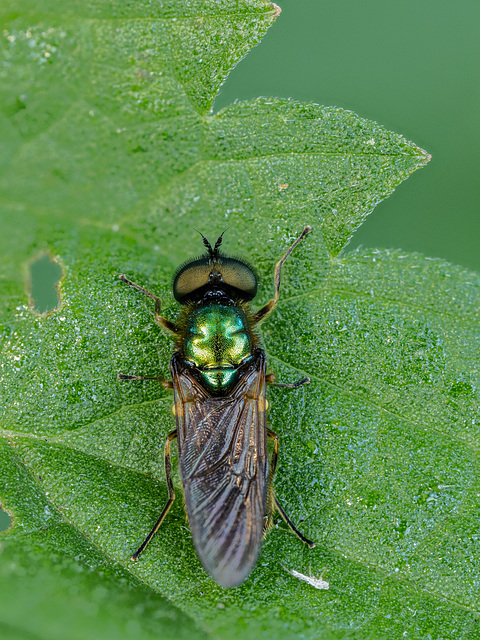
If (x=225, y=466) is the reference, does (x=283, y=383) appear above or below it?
above

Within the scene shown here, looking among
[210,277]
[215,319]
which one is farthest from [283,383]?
[210,277]

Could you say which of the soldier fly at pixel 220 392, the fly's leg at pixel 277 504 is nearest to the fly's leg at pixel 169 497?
the soldier fly at pixel 220 392

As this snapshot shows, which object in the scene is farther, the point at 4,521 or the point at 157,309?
the point at 157,309

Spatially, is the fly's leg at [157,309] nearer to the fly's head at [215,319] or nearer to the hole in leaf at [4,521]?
the fly's head at [215,319]

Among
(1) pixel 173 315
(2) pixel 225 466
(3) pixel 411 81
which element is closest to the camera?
(2) pixel 225 466

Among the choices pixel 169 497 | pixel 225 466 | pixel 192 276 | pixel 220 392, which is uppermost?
pixel 192 276

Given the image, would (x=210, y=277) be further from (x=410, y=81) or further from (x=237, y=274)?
(x=410, y=81)
